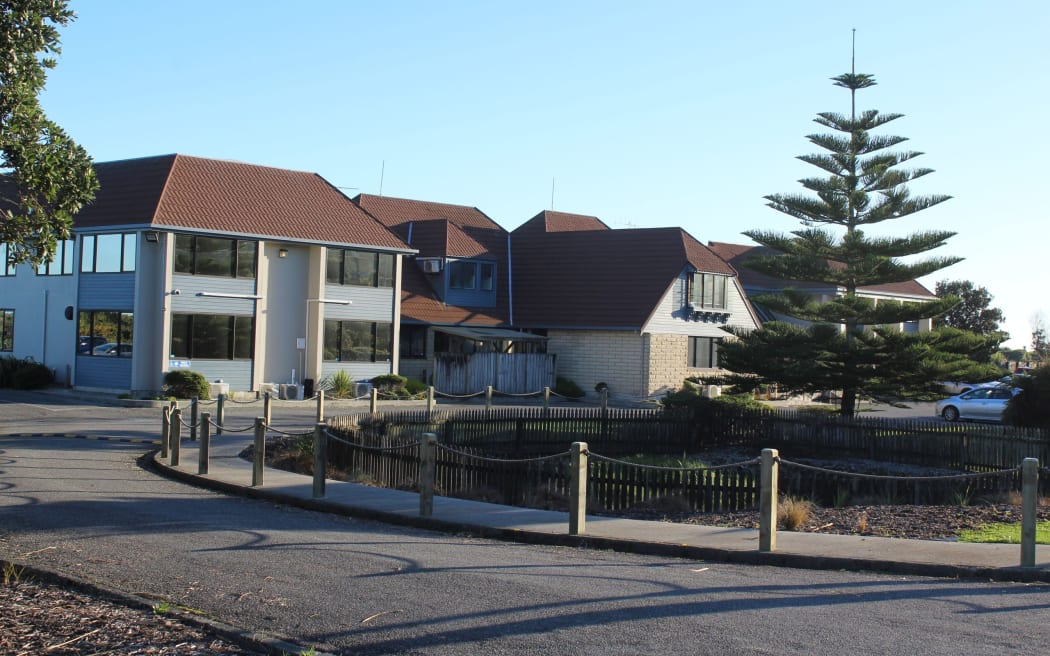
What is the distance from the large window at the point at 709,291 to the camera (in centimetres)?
4681

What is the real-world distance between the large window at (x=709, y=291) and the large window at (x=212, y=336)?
61.6ft

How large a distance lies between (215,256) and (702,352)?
21.2 meters

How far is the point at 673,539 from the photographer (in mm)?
11844

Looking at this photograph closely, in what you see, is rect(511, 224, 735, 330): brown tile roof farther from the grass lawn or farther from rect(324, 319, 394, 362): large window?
the grass lawn

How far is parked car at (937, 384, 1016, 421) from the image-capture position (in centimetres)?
3838

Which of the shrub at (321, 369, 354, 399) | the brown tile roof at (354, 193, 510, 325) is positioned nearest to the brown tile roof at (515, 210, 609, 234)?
the brown tile roof at (354, 193, 510, 325)

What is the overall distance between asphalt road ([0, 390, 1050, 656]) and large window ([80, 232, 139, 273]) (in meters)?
24.4

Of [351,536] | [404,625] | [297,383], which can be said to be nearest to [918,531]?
[351,536]

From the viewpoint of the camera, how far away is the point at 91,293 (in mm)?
37531

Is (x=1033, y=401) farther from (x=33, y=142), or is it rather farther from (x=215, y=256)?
(x=215, y=256)

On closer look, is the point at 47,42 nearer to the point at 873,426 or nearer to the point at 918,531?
the point at 918,531

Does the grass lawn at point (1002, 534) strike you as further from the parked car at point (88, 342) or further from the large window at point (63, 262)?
the large window at point (63, 262)

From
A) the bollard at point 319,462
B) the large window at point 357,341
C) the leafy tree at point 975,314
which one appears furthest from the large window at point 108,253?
the leafy tree at point 975,314

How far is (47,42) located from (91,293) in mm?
28916
